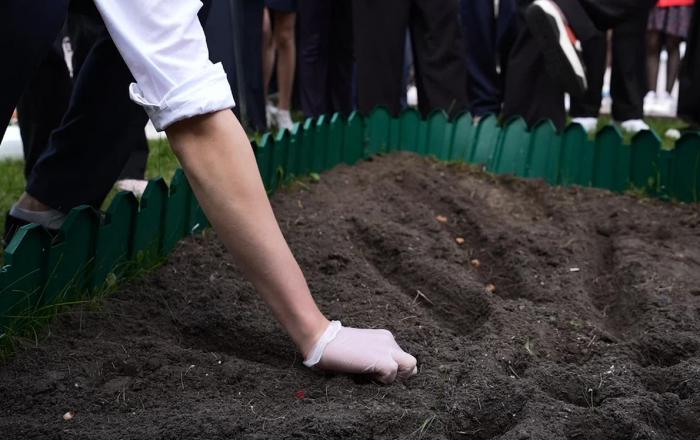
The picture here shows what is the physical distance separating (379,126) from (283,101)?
1442 millimetres

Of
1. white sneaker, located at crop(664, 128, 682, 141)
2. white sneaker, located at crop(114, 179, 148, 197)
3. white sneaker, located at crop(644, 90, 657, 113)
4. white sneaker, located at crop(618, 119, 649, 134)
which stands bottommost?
white sneaker, located at crop(644, 90, 657, 113)

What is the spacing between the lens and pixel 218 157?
78.0 inches

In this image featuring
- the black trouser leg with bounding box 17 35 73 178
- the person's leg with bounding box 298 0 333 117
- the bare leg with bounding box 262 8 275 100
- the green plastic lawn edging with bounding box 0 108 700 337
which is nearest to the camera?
the green plastic lawn edging with bounding box 0 108 700 337

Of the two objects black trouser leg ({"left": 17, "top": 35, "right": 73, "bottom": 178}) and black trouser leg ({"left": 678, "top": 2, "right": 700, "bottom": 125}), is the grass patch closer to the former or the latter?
black trouser leg ({"left": 678, "top": 2, "right": 700, "bottom": 125})

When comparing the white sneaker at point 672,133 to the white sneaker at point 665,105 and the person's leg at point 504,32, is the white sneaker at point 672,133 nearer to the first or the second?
the person's leg at point 504,32

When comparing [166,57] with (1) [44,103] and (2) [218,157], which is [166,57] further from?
(1) [44,103]

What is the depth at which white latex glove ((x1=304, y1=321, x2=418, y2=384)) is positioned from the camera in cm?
215

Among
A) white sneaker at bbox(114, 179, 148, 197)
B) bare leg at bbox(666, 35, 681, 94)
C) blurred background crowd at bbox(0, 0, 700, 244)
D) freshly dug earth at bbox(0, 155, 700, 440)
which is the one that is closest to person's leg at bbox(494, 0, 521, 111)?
blurred background crowd at bbox(0, 0, 700, 244)

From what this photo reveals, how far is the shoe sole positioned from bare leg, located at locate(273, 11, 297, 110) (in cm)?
197

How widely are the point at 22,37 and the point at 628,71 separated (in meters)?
4.75

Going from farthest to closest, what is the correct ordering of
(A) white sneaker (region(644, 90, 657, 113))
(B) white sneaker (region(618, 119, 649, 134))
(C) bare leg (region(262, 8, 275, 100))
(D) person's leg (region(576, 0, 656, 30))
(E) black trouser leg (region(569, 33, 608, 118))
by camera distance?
(A) white sneaker (region(644, 90, 657, 113)) < (C) bare leg (region(262, 8, 275, 100)) < (B) white sneaker (region(618, 119, 649, 134)) < (E) black trouser leg (region(569, 33, 608, 118)) < (D) person's leg (region(576, 0, 656, 30))

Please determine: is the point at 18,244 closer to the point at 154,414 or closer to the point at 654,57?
the point at 154,414

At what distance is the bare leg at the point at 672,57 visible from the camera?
826 cm

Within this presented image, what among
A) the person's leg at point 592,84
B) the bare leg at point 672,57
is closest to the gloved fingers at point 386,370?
the person's leg at point 592,84
